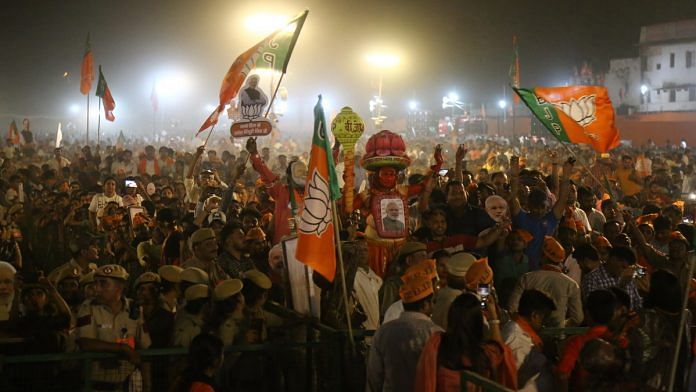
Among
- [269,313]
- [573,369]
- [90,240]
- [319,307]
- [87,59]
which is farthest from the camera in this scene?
[87,59]

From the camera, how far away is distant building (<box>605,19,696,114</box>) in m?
71.0

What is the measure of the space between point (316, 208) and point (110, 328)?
1.79 m

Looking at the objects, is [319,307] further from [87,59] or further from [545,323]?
[87,59]

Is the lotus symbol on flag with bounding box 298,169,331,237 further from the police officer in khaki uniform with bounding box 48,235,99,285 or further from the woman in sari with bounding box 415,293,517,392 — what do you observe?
the police officer in khaki uniform with bounding box 48,235,99,285

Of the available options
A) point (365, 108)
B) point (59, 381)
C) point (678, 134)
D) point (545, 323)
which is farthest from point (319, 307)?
point (365, 108)

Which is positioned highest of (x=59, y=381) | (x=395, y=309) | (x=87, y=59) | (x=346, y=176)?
(x=87, y=59)

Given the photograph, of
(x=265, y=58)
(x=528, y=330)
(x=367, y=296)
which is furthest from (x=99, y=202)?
(x=528, y=330)

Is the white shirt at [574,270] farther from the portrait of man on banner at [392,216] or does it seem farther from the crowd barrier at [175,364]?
the crowd barrier at [175,364]

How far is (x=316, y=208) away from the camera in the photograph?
6430 millimetres

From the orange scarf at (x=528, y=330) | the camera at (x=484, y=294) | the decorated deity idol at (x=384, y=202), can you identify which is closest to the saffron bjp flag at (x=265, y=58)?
the decorated deity idol at (x=384, y=202)

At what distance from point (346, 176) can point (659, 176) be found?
9.00 metres

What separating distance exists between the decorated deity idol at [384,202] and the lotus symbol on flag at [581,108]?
2.09 meters

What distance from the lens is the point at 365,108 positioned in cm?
8838

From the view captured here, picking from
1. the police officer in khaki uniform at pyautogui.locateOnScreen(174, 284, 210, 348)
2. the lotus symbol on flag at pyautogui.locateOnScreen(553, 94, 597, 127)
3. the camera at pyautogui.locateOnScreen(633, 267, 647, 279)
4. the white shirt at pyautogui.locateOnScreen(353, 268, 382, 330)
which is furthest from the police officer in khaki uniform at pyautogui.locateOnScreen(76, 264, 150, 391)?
the lotus symbol on flag at pyautogui.locateOnScreen(553, 94, 597, 127)
